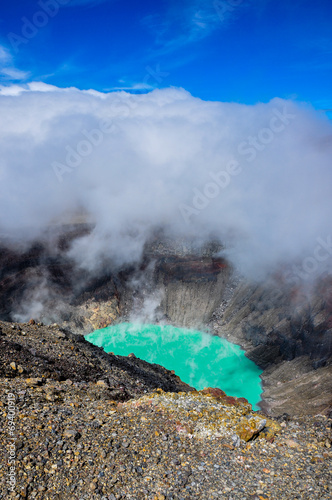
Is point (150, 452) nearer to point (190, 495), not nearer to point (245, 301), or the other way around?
point (190, 495)

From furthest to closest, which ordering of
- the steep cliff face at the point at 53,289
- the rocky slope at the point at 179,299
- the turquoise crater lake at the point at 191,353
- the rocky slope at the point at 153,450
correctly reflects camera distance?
the steep cliff face at the point at 53,289, the rocky slope at the point at 179,299, the turquoise crater lake at the point at 191,353, the rocky slope at the point at 153,450

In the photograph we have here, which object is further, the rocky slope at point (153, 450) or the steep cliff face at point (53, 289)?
the steep cliff face at point (53, 289)

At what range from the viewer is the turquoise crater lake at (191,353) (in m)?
62.2

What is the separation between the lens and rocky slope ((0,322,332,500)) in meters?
12.4

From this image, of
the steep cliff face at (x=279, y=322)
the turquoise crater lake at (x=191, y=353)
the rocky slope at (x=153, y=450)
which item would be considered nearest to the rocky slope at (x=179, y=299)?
the steep cliff face at (x=279, y=322)

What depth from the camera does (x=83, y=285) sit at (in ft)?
294

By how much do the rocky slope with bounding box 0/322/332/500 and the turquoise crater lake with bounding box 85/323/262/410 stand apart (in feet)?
138

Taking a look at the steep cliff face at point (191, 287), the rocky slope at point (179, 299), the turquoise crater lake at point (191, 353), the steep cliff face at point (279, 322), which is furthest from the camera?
the steep cliff face at point (191, 287)

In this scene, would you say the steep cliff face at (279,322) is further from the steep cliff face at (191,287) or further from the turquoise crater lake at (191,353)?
the steep cliff face at (191,287)

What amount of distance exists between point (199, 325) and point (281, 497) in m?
70.3

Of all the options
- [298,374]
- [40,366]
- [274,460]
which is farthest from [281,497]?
[298,374]

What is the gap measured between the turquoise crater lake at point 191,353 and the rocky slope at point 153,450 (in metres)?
41.9

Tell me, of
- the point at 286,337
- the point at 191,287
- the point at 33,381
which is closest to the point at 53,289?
the point at 191,287

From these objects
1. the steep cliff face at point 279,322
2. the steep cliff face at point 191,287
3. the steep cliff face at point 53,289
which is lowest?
the steep cliff face at point 279,322
